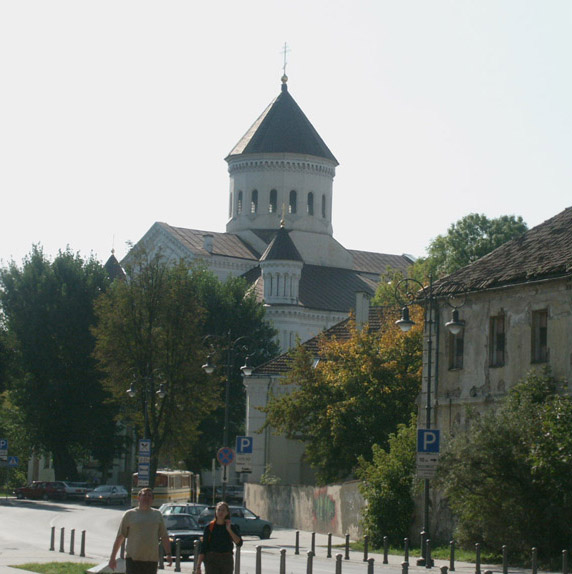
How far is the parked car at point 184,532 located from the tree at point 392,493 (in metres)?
5.24

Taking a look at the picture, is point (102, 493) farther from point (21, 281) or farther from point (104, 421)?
point (21, 281)

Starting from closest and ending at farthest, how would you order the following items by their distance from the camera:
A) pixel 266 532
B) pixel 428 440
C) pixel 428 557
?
pixel 428 557 < pixel 428 440 < pixel 266 532

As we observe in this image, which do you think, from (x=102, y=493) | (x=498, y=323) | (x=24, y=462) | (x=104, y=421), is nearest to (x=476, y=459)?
(x=498, y=323)

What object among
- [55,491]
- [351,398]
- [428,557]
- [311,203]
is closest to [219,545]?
[428,557]

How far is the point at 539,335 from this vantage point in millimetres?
31984

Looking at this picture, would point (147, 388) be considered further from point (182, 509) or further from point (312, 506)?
point (182, 509)

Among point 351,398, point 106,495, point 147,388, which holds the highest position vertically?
point 147,388

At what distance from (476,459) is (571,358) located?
11.3 ft

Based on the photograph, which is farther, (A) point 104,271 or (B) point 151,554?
(A) point 104,271

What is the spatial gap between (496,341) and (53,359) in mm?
43516

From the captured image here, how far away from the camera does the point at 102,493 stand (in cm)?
6869

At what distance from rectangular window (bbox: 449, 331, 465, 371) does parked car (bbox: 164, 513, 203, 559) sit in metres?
8.28

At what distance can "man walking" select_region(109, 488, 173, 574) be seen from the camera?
16.1 metres

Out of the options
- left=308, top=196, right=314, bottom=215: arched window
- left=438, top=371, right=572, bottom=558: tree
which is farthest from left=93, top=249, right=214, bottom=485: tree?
left=308, top=196, right=314, bottom=215: arched window
